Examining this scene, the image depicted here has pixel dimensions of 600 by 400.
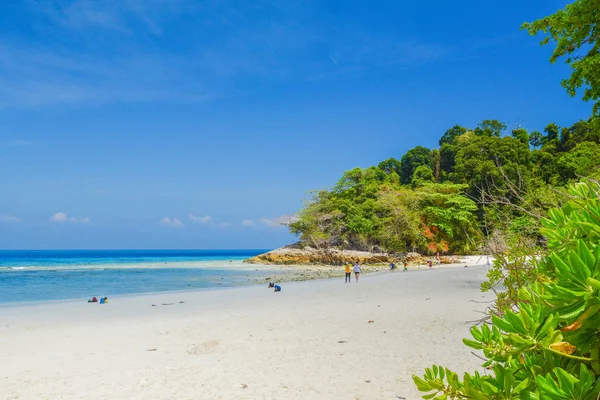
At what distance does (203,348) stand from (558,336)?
793 centimetres

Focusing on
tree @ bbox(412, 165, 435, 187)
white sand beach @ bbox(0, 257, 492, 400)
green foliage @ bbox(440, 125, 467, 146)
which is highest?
green foliage @ bbox(440, 125, 467, 146)

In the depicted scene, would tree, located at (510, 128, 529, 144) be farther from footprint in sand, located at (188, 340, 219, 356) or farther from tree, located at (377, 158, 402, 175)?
footprint in sand, located at (188, 340, 219, 356)

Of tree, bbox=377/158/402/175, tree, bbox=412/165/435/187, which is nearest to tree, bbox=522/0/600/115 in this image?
tree, bbox=412/165/435/187

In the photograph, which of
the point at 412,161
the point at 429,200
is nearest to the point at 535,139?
the point at 412,161

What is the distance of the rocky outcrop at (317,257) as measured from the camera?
39344mm

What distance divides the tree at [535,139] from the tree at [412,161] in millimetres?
12637

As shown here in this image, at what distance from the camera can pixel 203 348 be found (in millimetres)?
8117

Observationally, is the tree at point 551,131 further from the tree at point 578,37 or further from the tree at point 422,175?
the tree at point 578,37

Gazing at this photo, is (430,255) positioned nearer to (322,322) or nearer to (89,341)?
(322,322)

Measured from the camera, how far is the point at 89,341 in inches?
365

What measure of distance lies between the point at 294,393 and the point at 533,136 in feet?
193

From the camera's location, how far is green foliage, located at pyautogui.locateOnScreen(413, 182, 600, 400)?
913 mm

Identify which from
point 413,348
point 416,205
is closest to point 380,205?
point 416,205

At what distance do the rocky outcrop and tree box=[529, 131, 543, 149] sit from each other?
28.2 metres
